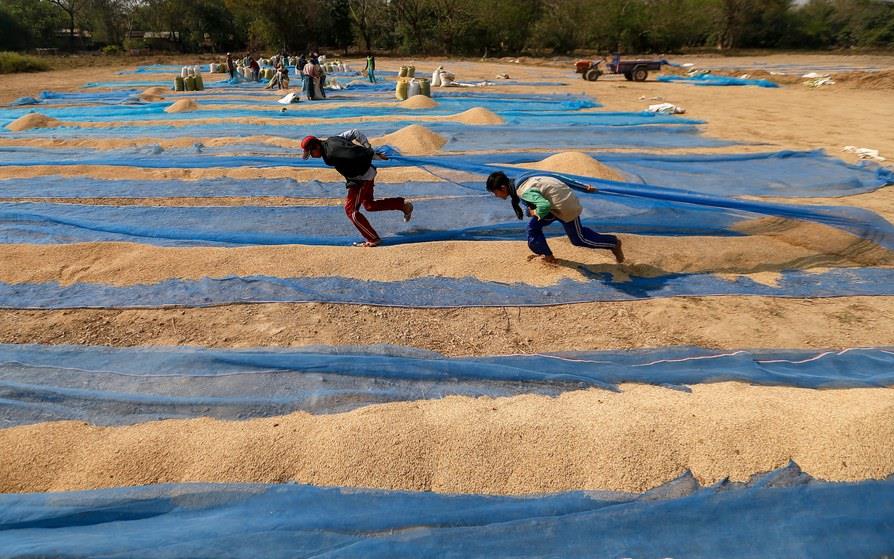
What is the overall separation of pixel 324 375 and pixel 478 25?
3406cm

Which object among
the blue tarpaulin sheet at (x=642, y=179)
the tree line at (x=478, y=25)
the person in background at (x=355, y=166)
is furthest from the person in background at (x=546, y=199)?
the tree line at (x=478, y=25)

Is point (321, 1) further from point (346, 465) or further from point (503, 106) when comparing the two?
point (346, 465)

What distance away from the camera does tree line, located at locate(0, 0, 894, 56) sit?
3212 centimetres

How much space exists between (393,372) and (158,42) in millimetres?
41424

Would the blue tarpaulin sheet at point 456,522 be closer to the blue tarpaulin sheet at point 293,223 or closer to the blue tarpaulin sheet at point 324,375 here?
the blue tarpaulin sheet at point 324,375

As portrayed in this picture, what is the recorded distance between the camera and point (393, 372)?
311 centimetres

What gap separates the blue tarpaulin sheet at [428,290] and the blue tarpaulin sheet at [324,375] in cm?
74

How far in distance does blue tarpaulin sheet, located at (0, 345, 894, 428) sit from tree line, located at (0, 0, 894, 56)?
3338 cm

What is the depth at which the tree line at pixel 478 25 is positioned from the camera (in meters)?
32.1

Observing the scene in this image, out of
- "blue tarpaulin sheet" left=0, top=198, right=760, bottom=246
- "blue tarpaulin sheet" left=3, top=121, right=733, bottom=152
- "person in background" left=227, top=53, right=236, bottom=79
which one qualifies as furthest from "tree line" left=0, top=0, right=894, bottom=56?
"blue tarpaulin sheet" left=0, top=198, right=760, bottom=246

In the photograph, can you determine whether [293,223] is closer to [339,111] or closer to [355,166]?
[355,166]

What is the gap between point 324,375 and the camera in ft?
10.2

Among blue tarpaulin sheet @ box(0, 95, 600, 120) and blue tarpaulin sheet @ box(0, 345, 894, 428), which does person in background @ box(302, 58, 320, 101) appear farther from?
blue tarpaulin sheet @ box(0, 345, 894, 428)

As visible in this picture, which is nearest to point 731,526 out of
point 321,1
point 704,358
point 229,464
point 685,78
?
point 704,358
